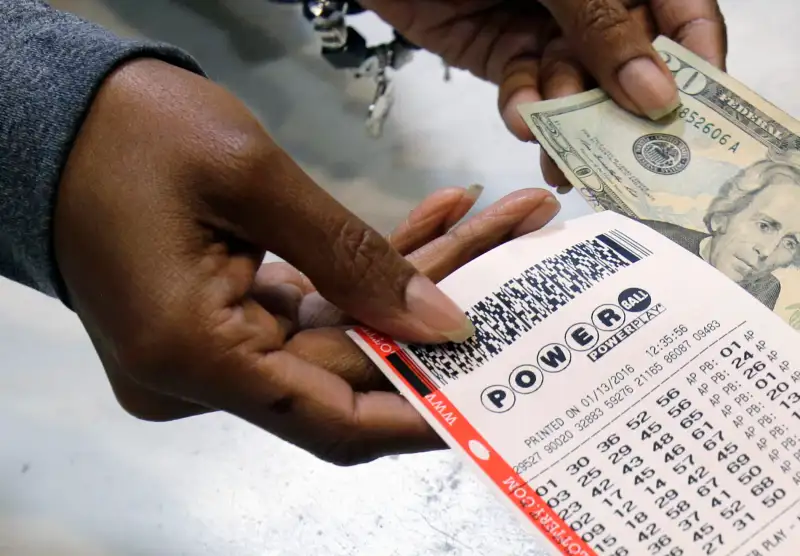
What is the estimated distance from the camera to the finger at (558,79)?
696mm

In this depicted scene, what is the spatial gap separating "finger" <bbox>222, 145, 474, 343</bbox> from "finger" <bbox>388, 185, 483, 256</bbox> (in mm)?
144

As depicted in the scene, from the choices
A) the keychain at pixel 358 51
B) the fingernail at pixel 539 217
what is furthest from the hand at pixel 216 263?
the keychain at pixel 358 51

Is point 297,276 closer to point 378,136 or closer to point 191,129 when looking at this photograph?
point 191,129

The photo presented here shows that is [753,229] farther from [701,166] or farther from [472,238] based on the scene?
[472,238]

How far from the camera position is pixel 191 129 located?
0.41m

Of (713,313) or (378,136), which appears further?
(378,136)

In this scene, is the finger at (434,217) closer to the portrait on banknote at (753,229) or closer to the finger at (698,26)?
the portrait on banknote at (753,229)

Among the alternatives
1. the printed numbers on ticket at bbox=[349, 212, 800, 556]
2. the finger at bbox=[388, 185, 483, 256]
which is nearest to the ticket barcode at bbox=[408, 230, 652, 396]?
the printed numbers on ticket at bbox=[349, 212, 800, 556]

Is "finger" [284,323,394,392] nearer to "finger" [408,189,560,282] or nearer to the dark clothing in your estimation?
"finger" [408,189,560,282]

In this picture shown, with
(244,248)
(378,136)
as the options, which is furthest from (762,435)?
(378,136)

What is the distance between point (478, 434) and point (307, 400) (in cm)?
10

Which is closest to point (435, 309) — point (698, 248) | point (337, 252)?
point (337, 252)

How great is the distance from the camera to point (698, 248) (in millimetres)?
567

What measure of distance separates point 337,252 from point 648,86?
14.4 inches
